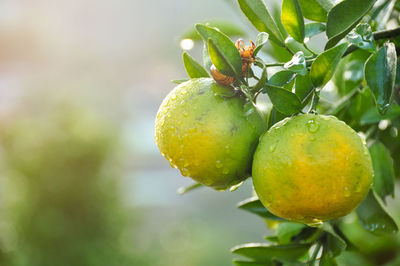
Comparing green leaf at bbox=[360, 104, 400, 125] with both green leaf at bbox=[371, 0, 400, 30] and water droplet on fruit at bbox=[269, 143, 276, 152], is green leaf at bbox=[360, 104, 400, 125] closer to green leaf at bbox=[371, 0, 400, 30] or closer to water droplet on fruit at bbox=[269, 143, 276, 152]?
green leaf at bbox=[371, 0, 400, 30]

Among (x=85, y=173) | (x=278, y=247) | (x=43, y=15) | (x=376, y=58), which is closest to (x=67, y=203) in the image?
(x=85, y=173)

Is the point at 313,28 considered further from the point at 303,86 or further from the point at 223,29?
the point at 223,29

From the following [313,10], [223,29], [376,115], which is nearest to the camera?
[313,10]

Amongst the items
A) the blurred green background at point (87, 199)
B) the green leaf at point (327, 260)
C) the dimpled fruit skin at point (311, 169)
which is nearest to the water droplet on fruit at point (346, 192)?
the dimpled fruit skin at point (311, 169)

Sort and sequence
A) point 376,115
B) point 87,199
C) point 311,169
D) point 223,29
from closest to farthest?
point 311,169 < point 376,115 < point 223,29 < point 87,199

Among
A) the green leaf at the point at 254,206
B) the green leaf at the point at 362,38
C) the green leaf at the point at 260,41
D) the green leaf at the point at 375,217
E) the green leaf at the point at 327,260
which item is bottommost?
the green leaf at the point at 327,260

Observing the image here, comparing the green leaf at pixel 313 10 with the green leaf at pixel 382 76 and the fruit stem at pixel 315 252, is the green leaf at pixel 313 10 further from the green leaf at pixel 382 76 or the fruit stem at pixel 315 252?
the fruit stem at pixel 315 252

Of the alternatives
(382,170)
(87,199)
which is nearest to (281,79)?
(382,170)
